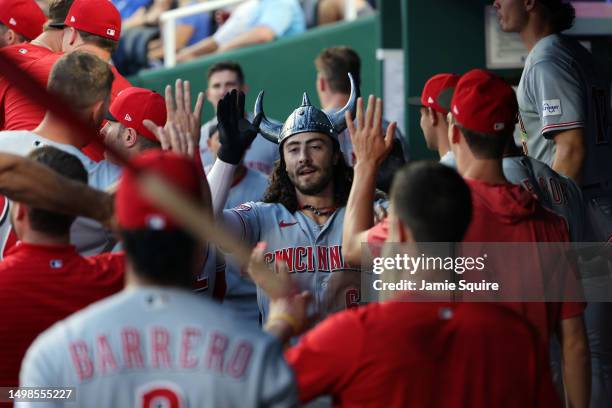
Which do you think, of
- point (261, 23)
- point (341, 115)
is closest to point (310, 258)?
point (341, 115)

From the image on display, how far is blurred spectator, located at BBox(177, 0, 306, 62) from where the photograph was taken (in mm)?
10469

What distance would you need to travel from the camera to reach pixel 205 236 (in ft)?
9.46

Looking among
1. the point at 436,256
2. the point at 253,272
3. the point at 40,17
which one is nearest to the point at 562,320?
the point at 436,256

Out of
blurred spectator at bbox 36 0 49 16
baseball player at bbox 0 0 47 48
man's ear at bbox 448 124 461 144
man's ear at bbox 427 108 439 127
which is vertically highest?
blurred spectator at bbox 36 0 49 16

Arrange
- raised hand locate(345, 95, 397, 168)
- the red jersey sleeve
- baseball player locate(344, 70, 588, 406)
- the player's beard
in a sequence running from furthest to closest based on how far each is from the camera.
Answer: the player's beard
raised hand locate(345, 95, 397, 168)
baseball player locate(344, 70, 588, 406)
the red jersey sleeve

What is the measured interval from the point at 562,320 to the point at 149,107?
2.25 meters

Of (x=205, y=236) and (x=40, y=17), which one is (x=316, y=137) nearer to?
(x=40, y=17)

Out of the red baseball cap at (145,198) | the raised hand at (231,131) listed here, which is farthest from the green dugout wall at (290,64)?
the red baseball cap at (145,198)

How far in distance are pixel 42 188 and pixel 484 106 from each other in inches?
66.1

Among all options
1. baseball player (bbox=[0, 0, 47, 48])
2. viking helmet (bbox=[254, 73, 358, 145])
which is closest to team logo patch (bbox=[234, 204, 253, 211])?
viking helmet (bbox=[254, 73, 358, 145])

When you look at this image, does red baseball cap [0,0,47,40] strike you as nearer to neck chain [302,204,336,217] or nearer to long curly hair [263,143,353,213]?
long curly hair [263,143,353,213]

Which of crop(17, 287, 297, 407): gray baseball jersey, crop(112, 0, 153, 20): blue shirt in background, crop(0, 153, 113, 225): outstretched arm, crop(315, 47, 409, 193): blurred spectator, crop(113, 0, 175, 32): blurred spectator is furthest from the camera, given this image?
crop(112, 0, 153, 20): blue shirt in background

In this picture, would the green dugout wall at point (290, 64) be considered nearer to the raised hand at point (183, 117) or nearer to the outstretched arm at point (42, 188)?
the raised hand at point (183, 117)

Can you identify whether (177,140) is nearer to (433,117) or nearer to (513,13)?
(433,117)
